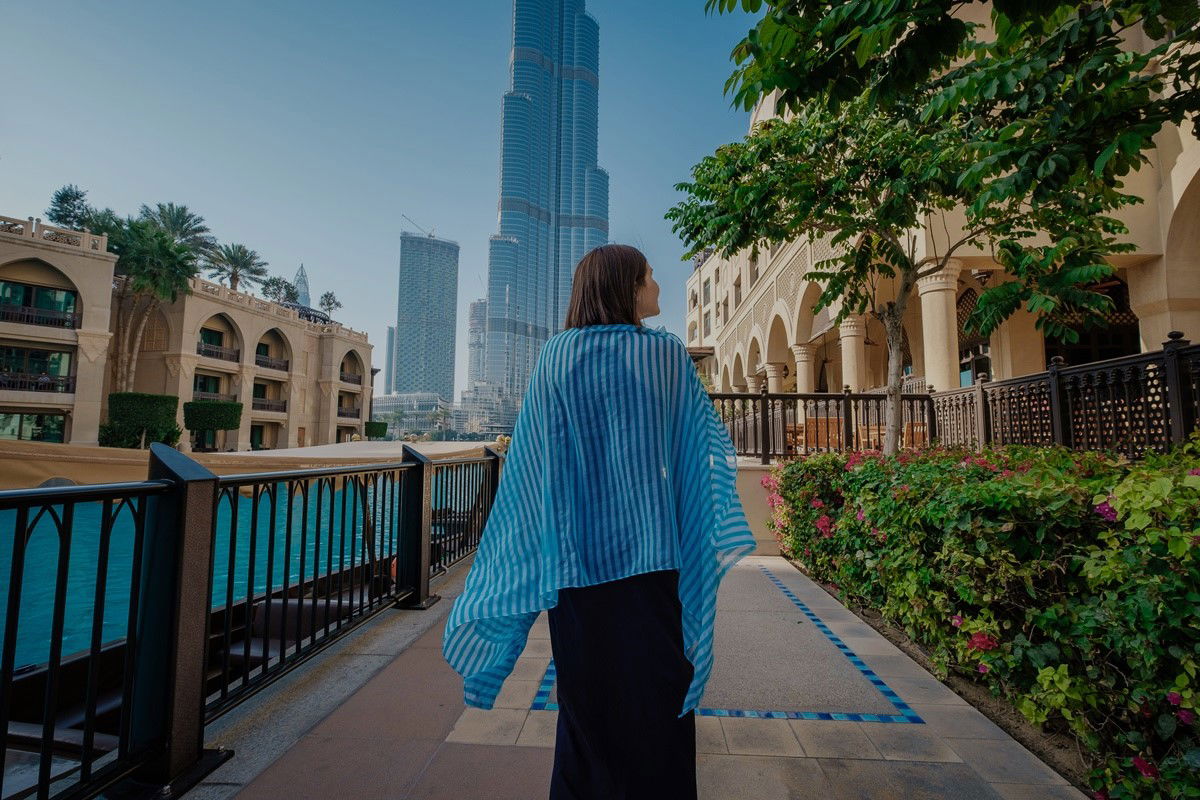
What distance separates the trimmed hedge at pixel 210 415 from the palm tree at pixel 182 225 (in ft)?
40.5

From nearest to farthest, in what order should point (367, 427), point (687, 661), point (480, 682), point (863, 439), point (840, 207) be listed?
point (687, 661) → point (480, 682) → point (840, 207) → point (863, 439) → point (367, 427)

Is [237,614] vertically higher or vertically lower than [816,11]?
lower

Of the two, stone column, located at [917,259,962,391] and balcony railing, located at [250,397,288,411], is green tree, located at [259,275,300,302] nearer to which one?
balcony railing, located at [250,397,288,411]

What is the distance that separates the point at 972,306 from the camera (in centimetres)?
1074

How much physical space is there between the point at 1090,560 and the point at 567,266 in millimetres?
81639

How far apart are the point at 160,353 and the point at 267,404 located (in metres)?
6.59

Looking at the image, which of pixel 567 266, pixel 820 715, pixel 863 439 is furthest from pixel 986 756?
pixel 567 266

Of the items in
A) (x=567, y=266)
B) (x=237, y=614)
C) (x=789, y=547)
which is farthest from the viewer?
(x=567, y=266)

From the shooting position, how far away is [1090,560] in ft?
6.07

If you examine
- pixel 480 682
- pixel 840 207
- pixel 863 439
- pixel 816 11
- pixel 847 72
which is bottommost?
pixel 480 682

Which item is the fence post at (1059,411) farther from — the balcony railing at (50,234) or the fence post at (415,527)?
the balcony railing at (50,234)

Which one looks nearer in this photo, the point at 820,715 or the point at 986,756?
the point at 986,756

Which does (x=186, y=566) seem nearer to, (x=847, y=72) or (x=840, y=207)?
(x=847, y=72)

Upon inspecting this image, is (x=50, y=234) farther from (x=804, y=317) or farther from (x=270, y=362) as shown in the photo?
(x=804, y=317)
